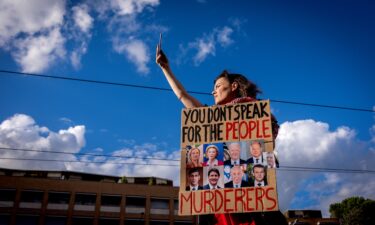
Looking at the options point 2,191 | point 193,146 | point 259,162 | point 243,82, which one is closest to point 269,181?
point 259,162

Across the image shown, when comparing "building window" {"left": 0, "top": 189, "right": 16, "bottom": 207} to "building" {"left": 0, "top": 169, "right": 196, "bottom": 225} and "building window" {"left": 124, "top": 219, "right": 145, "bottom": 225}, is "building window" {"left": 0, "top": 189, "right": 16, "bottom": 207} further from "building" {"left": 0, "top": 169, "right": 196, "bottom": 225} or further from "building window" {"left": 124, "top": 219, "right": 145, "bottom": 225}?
"building window" {"left": 124, "top": 219, "right": 145, "bottom": 225}

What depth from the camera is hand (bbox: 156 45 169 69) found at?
4.61 m

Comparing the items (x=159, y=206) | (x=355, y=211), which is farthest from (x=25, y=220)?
(x=355, y=211)

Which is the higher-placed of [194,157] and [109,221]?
[109,221]

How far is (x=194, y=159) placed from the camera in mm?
3656

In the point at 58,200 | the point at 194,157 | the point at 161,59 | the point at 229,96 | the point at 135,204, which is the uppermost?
the point at 58,200

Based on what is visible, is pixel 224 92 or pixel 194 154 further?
pixel 224 92

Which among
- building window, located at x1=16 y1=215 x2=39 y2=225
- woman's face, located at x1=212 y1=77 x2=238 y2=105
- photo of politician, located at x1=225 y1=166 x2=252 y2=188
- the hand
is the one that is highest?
building window, located at x1=16 y1=215 x2=39 y2=225

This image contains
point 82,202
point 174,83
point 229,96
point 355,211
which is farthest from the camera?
point 355,211

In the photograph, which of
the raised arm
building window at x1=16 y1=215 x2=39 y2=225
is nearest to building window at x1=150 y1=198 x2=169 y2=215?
building window at x1=16 y1=215 x2=39 y2=225

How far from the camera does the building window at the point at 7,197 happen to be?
4362 centimetres

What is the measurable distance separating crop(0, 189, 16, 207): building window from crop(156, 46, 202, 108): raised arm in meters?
46.1

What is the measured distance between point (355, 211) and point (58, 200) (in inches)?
1944

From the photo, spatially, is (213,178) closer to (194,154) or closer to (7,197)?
(194,154)
